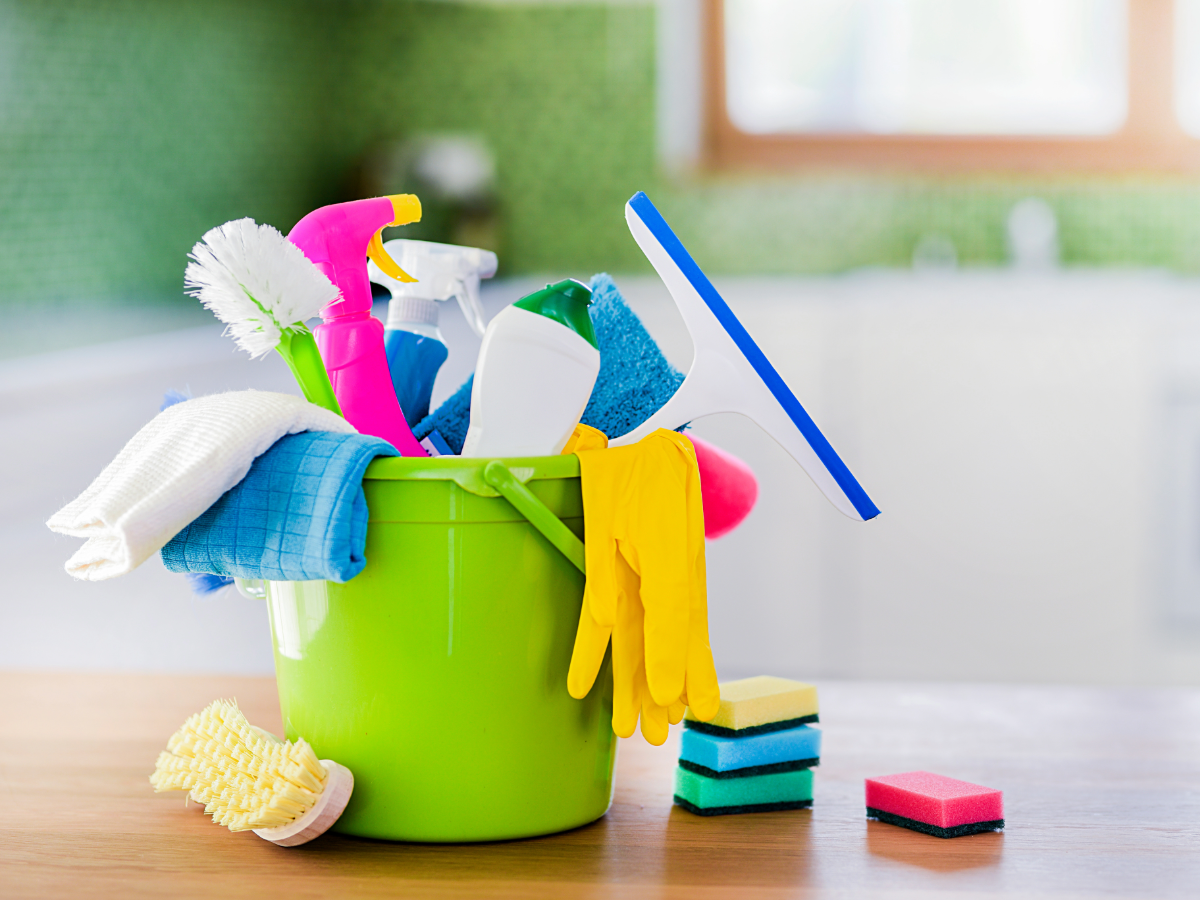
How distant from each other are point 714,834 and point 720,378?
0.20 m

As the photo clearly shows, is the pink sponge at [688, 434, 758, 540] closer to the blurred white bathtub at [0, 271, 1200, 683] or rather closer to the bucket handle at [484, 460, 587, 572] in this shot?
the bucket handle at [484, 460, 587, 572]

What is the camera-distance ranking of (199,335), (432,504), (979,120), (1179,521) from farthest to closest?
(979,120), (1179,521), (199,335), (432,504)

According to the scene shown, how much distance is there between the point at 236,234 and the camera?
528mm

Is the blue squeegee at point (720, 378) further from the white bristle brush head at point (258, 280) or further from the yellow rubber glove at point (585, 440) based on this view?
the white bristle brush head at point (258, 280)

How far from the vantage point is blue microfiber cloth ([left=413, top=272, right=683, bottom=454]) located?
64 cm

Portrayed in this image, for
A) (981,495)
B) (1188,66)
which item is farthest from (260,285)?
(1188,66)

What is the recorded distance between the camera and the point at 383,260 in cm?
61

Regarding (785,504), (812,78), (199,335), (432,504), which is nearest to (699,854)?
(432,504)

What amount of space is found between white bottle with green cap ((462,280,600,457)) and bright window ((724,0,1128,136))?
2764 mm

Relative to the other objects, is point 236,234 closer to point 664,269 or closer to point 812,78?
point 664,269

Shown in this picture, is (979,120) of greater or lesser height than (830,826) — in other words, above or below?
above

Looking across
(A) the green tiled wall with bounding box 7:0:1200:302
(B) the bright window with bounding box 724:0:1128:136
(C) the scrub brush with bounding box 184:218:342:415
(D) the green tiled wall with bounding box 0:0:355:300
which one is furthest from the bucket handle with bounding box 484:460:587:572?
(B) the bright window with bounding box 724:0:1128:136

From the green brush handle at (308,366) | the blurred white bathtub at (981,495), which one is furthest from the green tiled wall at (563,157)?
the green brush handle at (308,366)

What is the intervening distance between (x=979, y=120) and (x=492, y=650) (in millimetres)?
2924
